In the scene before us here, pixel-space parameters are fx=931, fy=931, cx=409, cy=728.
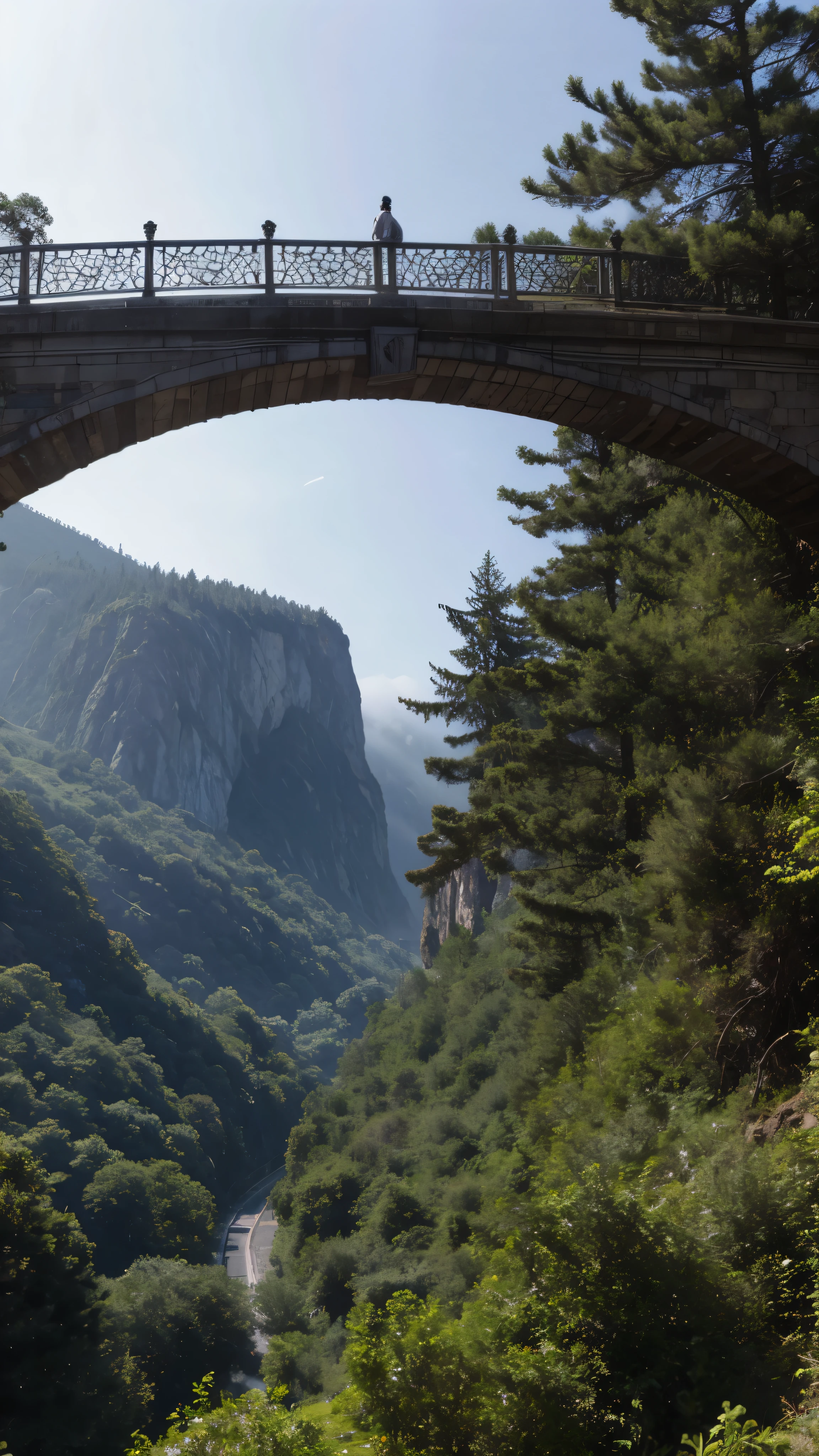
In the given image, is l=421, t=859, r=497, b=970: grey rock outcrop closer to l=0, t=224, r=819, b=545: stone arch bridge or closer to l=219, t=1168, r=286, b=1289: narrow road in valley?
l=219, t=1168, r=286, b=1289: narrow road in valley

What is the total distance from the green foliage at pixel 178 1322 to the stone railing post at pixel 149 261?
143 ft

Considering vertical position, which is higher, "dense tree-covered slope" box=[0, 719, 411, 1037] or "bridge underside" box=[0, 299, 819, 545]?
"dense tree-covered slope" box=[0, 719, 411, 1037]

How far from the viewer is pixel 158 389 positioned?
1045cm

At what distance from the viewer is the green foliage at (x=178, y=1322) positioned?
43844mm

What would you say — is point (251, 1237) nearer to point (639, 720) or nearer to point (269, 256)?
point (639, 720)

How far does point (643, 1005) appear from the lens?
1351cm

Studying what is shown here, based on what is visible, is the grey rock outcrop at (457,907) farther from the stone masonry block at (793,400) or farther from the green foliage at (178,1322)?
the stone masonry block at (793,400)

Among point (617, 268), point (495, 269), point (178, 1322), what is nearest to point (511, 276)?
point (495, 269)

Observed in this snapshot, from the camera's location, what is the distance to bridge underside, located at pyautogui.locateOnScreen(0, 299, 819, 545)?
1040 centimetres

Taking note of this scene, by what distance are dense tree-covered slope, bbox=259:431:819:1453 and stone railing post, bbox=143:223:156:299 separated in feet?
27.4

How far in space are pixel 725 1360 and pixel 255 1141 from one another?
91.7 metres

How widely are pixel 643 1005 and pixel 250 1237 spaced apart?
6883 centimetres

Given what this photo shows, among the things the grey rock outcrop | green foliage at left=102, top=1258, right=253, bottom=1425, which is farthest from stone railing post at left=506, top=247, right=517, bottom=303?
green foliage at left=102, top=1258, right=253, bottom=1425

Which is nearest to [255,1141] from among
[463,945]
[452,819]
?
[463,945]
